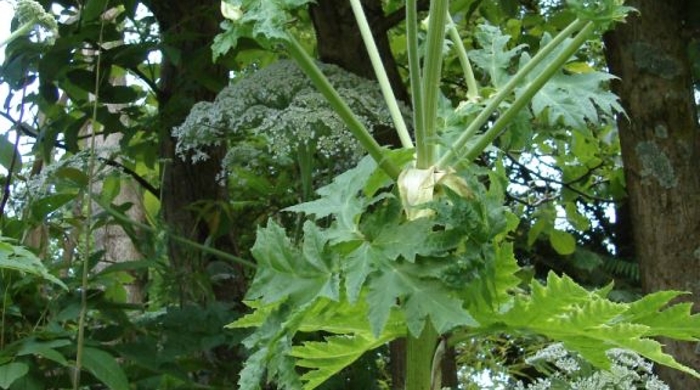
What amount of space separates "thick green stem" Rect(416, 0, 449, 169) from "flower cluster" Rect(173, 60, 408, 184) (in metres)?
0.77

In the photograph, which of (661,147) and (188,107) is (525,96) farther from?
(188,107)

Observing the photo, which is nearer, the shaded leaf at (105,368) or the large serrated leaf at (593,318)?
the large serrated leaf at (593,318)

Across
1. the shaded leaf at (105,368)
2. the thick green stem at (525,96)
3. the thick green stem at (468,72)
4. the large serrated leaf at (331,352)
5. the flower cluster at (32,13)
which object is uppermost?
the flower cluster at (32,13)

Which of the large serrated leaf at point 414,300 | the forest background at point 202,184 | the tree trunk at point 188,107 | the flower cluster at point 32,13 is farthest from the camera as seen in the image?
the tree trunk at point 188,107

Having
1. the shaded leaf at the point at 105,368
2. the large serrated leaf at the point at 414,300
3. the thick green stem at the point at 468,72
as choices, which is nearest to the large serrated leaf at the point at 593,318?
the large serrated leaf at the point at 414,300

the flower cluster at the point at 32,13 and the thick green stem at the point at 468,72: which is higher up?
the flower cluster at the point at 32,13

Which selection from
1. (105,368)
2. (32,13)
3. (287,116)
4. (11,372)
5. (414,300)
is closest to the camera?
(414,300)

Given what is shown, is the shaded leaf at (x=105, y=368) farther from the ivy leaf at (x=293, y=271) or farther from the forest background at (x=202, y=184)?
the ivy leaf at (x=293, y=271)

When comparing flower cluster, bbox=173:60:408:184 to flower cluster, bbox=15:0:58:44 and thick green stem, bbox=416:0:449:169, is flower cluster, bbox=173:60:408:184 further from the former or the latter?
thick green stem, bbox=416:0:449:169

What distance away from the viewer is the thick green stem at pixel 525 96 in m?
1.05

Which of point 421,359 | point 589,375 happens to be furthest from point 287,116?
point 421,359

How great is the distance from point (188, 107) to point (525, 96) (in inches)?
57.8

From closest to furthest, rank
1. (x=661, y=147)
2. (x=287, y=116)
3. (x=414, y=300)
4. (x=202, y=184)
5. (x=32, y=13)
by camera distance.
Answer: (x=414, y=300) < (x=32, y=13) < (x=287, y=116) < (x=661, y=147) < (x=202, y=184)

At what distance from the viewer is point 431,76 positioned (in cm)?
105
